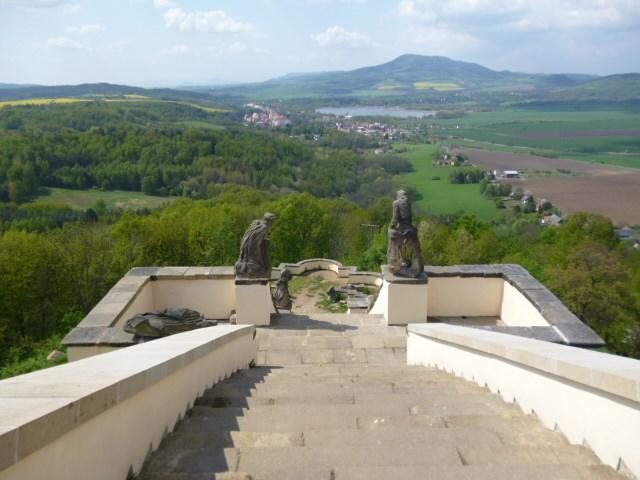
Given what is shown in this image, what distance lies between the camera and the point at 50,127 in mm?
126750

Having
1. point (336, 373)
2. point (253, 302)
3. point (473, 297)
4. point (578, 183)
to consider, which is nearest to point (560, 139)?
point (578, 183)

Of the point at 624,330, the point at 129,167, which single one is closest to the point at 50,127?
the point at 129,167

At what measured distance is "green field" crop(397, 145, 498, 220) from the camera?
242 ft

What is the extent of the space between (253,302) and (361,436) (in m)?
6.95

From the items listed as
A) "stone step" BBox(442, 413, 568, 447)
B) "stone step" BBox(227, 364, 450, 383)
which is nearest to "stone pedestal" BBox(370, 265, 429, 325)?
"stone step" BBox(227, 364, 450, 383)

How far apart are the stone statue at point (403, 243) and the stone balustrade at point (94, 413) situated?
19.9 ft

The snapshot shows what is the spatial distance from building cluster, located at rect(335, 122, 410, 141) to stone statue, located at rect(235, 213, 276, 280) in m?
159

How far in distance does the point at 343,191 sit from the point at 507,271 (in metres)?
82.4

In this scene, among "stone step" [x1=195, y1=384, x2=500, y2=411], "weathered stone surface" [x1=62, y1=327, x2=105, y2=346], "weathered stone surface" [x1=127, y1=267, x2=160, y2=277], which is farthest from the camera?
"weathered stone surface" [x1=127, y1=267, x2=160, y2=277]

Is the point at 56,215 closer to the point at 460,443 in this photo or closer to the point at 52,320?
the point at 52,320

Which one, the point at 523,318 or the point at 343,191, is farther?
the point at 343,191

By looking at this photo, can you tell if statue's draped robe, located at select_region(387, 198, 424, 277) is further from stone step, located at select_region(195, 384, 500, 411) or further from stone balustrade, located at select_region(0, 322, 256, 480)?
stone balustrade, located at select_region(0, 322, 256, 480)

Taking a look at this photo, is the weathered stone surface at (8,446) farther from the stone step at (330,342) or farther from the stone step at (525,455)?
the stone step at (330,342)

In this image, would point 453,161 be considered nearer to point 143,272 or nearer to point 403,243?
point 403,243
